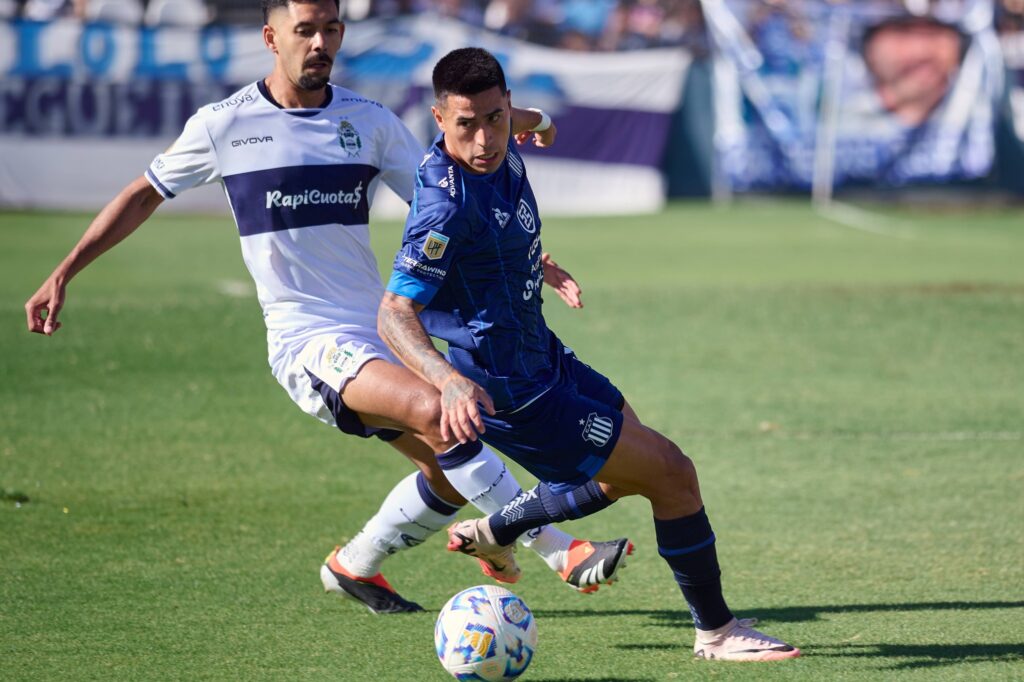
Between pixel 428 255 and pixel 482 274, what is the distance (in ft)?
0.87

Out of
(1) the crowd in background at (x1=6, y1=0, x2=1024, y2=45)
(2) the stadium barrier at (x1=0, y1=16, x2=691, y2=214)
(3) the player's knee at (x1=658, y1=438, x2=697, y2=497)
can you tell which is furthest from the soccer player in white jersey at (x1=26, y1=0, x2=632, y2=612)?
(1) the crowd in background at (x1=6, y1=0, x2=1024, y2=45)

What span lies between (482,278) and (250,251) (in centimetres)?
122

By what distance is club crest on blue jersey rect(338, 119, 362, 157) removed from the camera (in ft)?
18.1

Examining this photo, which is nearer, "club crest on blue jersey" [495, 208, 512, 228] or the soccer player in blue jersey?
the soccer player in blue jersey

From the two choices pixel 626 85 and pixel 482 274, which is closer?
pixel 482 274

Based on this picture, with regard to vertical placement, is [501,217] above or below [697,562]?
above

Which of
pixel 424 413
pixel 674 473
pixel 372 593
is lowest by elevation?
pixel 372 593

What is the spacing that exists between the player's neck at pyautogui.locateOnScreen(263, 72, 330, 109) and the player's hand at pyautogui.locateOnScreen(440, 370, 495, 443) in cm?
175

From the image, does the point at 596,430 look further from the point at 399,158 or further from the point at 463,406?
the point at 399,158

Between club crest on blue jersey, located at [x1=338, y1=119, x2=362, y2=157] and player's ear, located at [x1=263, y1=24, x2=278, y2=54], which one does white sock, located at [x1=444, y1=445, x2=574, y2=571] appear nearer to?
club crest on blue jersey, located at [x1=338, y1=119, x2=362, y2=157]

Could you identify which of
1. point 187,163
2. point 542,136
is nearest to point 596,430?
point 542,136

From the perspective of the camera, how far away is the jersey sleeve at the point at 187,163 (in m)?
5.48

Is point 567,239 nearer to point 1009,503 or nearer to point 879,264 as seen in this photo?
point 879,264

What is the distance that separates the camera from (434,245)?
453 centimetres
